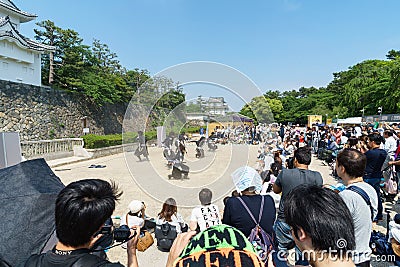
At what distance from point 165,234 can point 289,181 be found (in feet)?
6.10

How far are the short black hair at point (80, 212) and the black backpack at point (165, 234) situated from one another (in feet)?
8.10

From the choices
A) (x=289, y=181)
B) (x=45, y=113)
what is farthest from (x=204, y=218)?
(x=45, y=113)

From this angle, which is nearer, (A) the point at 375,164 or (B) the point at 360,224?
(B) the point at 360,224

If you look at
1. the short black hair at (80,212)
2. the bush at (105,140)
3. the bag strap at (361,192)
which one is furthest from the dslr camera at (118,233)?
the bush at (105,140)

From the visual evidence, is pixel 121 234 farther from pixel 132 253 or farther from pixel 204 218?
pixel 204 218

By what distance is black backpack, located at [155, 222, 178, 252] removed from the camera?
3575 mm

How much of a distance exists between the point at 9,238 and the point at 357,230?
214 cm

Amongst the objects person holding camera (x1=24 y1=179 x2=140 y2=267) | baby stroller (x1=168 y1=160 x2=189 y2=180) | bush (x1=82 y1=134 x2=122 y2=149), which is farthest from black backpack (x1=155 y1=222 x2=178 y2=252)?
bush (x1=82 y1=134 x2=122 y2=149)

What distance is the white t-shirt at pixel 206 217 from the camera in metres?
2.47

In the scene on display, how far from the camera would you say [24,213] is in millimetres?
1516

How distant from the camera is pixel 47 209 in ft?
5.09

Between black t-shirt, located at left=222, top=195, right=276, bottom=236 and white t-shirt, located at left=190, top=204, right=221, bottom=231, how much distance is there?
0.42m

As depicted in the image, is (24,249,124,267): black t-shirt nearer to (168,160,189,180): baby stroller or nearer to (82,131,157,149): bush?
(168,160,189,180): baby stroller

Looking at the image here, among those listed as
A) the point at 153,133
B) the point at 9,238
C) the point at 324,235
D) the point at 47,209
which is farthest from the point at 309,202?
the point at 153,133
